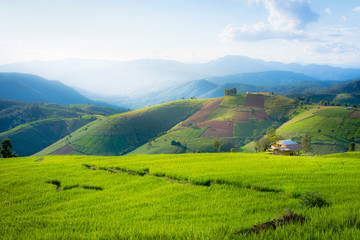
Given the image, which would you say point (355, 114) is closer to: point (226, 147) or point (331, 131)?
point (331, 131)

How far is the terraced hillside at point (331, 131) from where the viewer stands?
536 ft

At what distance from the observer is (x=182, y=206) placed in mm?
14844

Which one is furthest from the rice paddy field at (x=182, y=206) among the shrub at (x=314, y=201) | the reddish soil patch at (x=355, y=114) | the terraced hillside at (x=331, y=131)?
the reddish soil patch at (x=355, y=114)

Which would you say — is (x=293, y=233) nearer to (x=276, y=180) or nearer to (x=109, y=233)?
(x=109, y=233)

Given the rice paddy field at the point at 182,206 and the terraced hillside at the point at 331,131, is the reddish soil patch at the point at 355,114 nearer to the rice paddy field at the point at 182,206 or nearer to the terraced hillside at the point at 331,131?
the terraced hillside at the point at 331,131

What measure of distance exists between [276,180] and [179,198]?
1018 centimetres

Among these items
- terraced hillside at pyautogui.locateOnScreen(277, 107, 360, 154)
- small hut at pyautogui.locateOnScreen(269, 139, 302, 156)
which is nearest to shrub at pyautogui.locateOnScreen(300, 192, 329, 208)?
small hut at pyautogui.locateOnScreen(269, 139, 302, 156)

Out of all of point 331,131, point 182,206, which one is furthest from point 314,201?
point 331,131

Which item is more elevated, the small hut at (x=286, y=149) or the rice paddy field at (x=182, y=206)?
the rice paddy field at (x=182, y=206)

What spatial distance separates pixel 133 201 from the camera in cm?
1638

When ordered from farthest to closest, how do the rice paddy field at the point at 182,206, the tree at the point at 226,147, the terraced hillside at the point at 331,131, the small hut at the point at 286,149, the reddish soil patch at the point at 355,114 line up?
the tree at the point at 226,147 → the reddish soil patch at the point at 355,114 → the terraced hillside at the point at 331,131 → the small hut at the point at 286,149 → the rice paddy field at the point at 182,206

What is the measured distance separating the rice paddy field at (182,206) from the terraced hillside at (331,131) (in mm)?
172585

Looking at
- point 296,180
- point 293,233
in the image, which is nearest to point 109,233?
point 293,233

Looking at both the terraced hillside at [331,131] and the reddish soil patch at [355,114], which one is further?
the reddish soil patch at [355,114]
